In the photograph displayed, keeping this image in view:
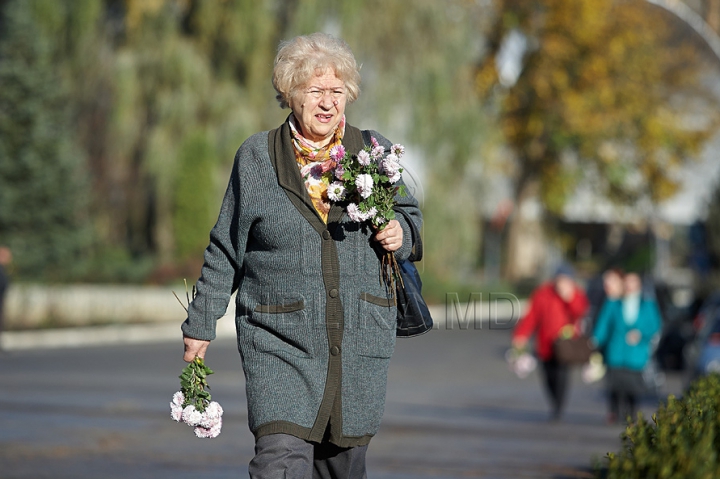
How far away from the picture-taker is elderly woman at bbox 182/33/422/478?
185 inches

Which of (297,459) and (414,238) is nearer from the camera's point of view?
(297,459)

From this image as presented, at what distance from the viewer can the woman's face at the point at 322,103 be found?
4.83 meters

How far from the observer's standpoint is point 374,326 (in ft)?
15.8

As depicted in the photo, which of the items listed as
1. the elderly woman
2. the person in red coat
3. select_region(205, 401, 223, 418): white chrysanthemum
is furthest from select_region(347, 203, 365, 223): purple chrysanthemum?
the person in red coat

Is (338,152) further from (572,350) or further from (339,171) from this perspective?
(572,350)

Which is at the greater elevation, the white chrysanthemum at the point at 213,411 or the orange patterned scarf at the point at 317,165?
the orange patterned scarf at the point at 317,165

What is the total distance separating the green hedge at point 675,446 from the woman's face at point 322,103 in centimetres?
152

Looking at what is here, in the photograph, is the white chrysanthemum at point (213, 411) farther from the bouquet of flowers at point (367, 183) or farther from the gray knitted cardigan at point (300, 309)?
the bouquet of flowers at point (367, 183)

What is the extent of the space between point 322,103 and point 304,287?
26.5 inches

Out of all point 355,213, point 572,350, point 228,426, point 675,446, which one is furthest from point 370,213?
point 572,350

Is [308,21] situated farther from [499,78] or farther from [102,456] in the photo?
[102,456]

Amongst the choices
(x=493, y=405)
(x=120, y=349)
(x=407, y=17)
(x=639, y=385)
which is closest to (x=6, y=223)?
(x=120, y=349)

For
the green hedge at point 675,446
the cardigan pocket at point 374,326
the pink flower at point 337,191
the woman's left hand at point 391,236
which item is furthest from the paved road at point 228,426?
the pink flower at point 337,191

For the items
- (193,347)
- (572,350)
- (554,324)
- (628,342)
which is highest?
(193,347)
